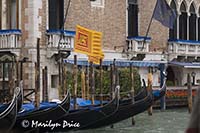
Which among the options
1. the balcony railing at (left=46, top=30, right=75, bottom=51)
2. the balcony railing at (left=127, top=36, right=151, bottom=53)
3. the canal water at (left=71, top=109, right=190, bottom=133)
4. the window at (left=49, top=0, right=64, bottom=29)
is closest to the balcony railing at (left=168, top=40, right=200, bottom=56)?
the balcony railing at (left=127, top=36, right=151, bottom=53)

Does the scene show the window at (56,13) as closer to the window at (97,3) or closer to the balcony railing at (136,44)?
the window at (97,3)

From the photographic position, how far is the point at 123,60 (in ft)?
44.1

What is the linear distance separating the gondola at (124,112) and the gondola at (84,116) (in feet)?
0.30

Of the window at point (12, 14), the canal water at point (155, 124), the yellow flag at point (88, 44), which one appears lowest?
the canal water at point (155, 124)

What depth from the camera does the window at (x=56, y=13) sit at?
1169cm

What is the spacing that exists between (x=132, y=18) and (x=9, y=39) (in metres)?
4.18

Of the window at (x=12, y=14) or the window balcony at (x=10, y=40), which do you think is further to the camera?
the window at (x=12, y=14)

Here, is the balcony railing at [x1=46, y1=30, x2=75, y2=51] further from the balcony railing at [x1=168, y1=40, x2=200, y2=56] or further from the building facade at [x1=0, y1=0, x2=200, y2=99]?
the balcony railing at [x1=168, y1=40, x2=200, y2=56]

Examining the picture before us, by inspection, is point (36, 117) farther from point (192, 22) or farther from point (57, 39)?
point (192, 22)

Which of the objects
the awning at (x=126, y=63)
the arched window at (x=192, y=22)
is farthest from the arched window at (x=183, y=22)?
the awning at (x=126, y=63)

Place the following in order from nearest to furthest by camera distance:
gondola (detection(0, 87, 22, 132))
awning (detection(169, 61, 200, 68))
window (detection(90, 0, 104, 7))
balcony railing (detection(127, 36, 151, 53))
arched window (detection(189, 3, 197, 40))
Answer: gondola (detection(0, 87, 22, 132)) → window (detection(90, 0, 104, 7)) → balcony railing (detection(127, 36, 151, 53)) → awning (detection(169, 61, 200, 68)) → arched window (detection(189, 3, 197, 40))

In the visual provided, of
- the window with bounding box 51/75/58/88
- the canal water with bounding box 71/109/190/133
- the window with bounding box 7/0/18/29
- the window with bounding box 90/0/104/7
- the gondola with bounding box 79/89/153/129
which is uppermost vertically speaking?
the window with bounding box 90/0/104/7

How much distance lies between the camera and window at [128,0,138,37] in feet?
45.7

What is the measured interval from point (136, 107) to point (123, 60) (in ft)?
13.0
